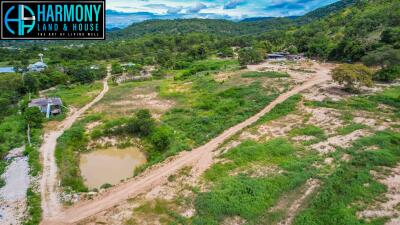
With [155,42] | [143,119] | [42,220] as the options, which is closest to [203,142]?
[143,119]

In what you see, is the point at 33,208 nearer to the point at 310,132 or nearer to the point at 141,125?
the point at 141,125

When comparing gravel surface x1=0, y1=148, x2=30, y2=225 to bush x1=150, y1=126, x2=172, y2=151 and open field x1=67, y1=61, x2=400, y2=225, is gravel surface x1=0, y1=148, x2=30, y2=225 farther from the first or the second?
bush x1=150, y1=126, x2=172, y2=151

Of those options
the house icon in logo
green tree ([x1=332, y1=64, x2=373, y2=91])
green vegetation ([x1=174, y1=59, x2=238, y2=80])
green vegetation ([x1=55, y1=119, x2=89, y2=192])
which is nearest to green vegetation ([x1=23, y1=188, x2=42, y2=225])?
green vegetation ([x1=55, y1=119, x2=89, y2=192])

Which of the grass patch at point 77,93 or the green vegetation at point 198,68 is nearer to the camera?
the grass patch at point 77,93

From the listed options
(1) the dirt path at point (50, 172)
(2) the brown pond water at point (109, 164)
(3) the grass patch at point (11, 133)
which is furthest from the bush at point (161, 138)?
(3) the grass patch at point (11, 133)

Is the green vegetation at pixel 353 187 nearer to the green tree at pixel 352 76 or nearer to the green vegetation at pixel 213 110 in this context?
the green vegetation at pixel 213 110
